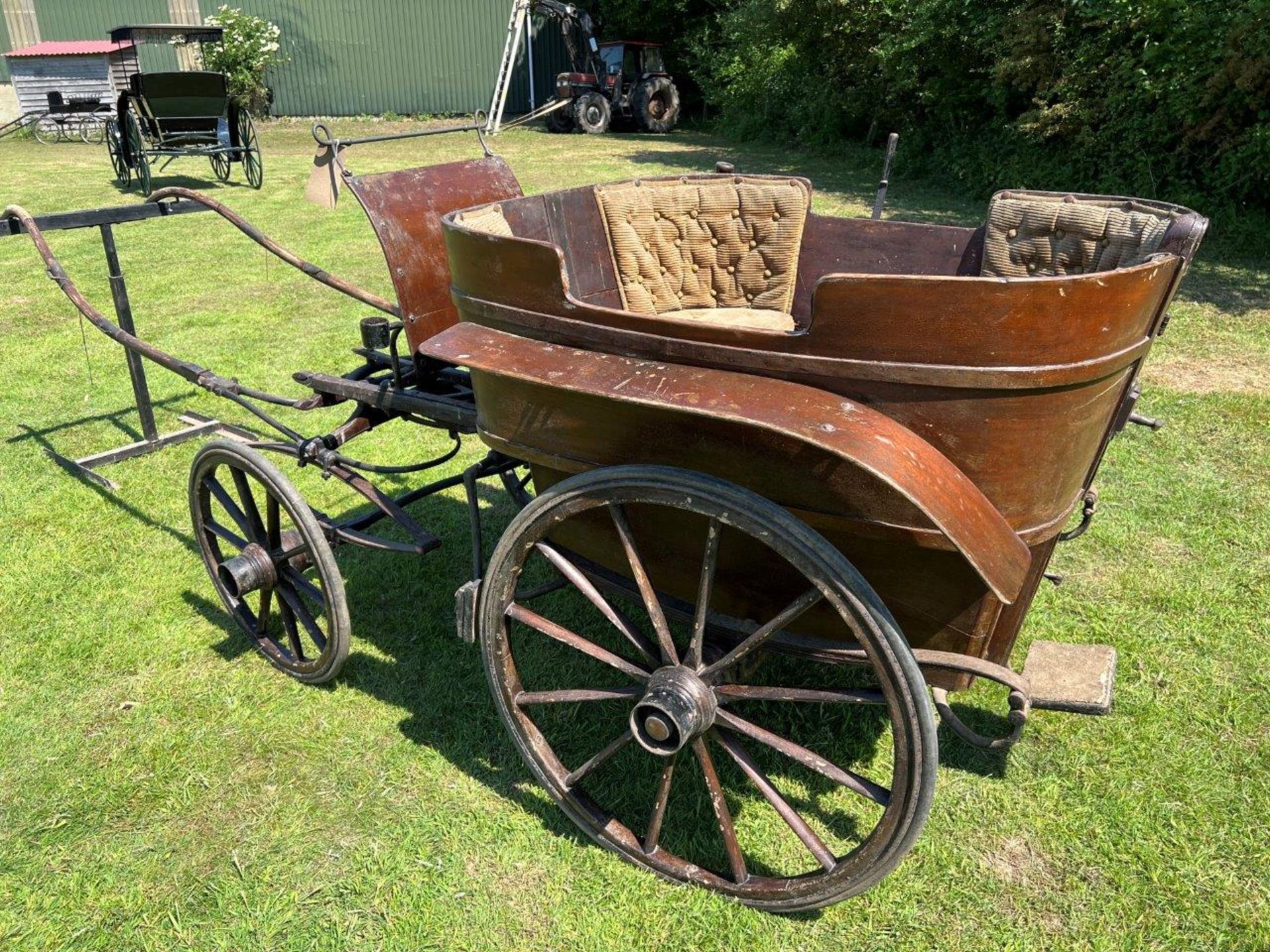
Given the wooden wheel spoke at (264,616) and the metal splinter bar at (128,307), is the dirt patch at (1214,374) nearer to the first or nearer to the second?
the metal splinter bar at (128,307)

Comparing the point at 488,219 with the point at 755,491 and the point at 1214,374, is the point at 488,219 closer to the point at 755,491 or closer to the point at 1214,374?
the point at 755,491

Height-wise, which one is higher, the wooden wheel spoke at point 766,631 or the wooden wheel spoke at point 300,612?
the wooden wheel spoke at point 766,631

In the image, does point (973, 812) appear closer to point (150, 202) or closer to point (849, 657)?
point (849, 657)

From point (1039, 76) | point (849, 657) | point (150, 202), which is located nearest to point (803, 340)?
point (849, 657)

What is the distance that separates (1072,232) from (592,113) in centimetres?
1690

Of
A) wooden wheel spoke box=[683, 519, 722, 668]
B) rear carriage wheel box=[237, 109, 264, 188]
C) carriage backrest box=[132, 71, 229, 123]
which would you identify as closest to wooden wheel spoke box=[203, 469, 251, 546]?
wooden wheel spoke box=[683, 519, 722, 668]

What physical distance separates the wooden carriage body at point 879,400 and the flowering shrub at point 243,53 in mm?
19134

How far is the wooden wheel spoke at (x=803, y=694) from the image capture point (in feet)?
5.68

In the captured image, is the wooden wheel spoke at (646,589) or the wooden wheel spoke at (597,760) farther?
the wooden wheel spoke at (597,760)

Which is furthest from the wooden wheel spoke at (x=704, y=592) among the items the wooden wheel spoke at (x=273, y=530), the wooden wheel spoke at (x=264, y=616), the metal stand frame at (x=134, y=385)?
the metal stand frame at (x=134, y=385)

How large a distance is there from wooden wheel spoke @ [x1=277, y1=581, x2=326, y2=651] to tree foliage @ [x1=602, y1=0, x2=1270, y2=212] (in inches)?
313

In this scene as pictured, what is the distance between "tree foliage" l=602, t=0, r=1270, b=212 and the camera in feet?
24.8

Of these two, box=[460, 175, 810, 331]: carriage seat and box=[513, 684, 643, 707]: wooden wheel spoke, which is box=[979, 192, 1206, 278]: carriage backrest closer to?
box=[460, 175, 810, 331]: carriage seat

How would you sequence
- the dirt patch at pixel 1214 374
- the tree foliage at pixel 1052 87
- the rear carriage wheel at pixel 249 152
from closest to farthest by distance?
the dirt patch at pixel 1214 374 < the tree foliage at pixel 1052 87 < the rear carriage wheel at pixel 249 152
